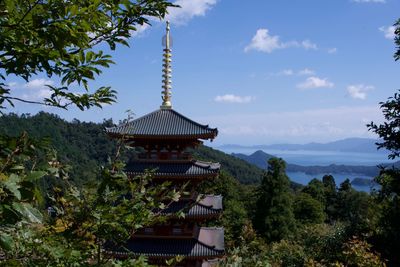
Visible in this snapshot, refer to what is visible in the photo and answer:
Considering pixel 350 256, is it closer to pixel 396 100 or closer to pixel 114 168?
pixel 396 100

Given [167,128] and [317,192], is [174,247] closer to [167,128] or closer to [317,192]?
[167,128]

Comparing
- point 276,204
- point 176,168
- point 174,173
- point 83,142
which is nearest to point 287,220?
point 276,204

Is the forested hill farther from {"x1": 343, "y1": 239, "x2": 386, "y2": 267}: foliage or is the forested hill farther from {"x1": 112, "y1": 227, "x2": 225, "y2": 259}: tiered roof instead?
{"x1": 112, "y1": 227, "x2": 225, "y2": 259}: tiered roof

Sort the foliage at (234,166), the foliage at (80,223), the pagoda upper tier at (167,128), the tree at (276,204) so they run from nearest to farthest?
1. the foliage at (80,223)
2. the pagoda upper tier at (167,128)
3. the tree at (276,204)
4. the foliage at (234,166)

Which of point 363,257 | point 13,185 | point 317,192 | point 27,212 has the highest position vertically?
point 13,185

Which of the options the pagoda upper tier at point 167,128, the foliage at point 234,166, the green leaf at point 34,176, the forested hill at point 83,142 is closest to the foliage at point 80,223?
the green leaf at point 34,176

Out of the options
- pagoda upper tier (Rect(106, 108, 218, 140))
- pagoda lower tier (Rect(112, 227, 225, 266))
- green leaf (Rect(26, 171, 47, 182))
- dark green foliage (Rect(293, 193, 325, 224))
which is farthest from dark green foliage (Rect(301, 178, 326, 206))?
green leaf (Rect(26, 171, 47, 182))

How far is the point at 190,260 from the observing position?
14.1 meters

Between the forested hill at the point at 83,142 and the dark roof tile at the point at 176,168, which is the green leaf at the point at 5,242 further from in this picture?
the forested hill at the point at 83,142

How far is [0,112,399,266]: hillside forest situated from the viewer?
442cm

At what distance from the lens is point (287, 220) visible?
32906 mm

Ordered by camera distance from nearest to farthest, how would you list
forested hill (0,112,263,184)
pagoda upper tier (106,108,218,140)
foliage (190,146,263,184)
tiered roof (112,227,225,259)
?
1. tiered roof (112,227,225,259)
2. pagoda upper tier (106,108,218,140)
3. forested hill (0,112,263,184)
4. foliage (190,146,263,184)

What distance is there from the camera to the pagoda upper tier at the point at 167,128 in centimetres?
1385

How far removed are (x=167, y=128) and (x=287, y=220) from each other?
2162 centimetres
